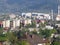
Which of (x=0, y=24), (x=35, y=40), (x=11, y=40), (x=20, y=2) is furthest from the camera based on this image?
(x=20, y=2)

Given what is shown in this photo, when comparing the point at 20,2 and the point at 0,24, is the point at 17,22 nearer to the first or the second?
the point at 0,24

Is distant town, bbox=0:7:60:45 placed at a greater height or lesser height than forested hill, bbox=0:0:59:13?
greater

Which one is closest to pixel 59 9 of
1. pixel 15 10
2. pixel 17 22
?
pixel 15 10

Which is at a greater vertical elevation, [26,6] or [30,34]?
[30,34]

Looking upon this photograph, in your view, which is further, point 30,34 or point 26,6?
point 26,6

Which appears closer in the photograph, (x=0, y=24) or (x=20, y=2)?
(x=0, y=24)

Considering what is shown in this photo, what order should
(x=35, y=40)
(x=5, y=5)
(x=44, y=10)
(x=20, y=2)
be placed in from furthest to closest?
(x=20, y=2) → (x=5, y=5) → (x=44, y=10) → (x=35, y=40)

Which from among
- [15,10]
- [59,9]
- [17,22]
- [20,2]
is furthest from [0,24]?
[20,2]

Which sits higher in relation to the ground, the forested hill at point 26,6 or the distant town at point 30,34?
the distant town at point 30,34

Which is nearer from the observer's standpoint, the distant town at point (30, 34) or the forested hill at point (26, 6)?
the distant town at point (30, 34)

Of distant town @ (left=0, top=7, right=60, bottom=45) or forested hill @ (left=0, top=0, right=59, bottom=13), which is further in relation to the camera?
forested hill @ (left=0, top=0, right=59, bottom=13)
